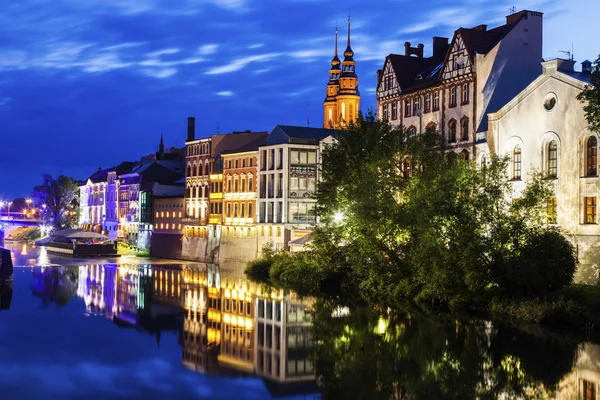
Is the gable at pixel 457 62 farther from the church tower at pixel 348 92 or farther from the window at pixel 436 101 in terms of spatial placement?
the church tower at pixel 348 92

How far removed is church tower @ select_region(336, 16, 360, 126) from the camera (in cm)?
10519

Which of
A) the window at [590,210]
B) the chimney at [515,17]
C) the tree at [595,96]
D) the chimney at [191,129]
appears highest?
the chimney at [515,17]

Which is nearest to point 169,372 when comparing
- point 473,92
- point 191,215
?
point 473,92

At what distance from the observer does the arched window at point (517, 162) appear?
1891 inches

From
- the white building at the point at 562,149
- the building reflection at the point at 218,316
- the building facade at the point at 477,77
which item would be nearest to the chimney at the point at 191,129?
the building reflection at the point at 218,316

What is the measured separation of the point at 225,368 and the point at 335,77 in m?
90.8

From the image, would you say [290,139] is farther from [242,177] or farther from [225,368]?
[225,368]

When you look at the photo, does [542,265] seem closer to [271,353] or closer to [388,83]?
[271,353]

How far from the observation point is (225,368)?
29.1m

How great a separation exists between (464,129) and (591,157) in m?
14.5

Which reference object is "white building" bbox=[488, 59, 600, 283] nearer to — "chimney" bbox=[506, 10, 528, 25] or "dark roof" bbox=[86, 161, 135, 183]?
"chimney" bbox=[506, 10, 528, 25]

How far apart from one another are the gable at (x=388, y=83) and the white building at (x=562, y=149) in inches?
692

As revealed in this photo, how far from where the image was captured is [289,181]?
77875 mm

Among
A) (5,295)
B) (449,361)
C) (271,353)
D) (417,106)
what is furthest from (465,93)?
(5,295)
